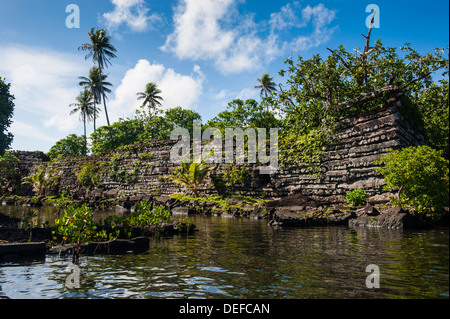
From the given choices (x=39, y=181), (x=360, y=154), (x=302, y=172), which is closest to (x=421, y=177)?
(x=360, y=154)

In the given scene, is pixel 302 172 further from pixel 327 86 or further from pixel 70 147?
pixel 70 147

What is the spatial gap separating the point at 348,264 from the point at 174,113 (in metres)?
38.0

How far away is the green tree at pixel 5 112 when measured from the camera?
1687 inches

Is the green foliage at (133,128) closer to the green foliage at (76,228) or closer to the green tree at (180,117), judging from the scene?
the green tree at (180,117)

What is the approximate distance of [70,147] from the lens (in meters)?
43.7

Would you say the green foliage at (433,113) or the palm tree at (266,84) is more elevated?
Answer: the palm tree at (266,84)

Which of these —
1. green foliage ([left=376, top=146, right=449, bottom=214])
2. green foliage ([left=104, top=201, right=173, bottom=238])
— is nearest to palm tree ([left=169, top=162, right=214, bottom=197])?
green foliage ([left=104, top=201, right=173, bottom=238])

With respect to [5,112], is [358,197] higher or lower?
lower

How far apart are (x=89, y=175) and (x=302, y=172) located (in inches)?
900

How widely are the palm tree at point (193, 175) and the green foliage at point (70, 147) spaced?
1080 inches

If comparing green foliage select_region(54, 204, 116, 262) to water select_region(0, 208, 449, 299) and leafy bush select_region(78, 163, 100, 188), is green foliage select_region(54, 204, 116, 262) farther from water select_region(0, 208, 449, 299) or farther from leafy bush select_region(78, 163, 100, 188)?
leafy bush select_region(78, 163, 100, 188)

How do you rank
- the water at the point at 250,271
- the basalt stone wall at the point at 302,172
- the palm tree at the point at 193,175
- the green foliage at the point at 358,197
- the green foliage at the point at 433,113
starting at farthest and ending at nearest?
the palm tree at the point at 193,175, the green foliage at the point at 433,113, the basalt stone wall at the point at 302,172, the green foliage at the point at 358,197, the water at the point at 250,271

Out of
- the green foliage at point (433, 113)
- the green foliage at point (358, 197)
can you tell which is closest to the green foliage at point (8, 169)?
the green foliage at point (358, 197)
